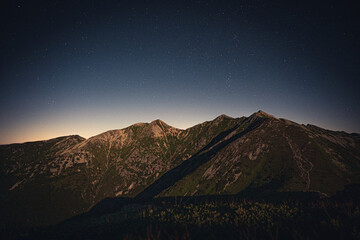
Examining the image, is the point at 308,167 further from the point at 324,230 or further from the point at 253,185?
the point at 324,230

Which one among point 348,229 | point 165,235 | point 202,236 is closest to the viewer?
point 348,229

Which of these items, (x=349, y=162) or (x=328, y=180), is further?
(x=349, y=162)

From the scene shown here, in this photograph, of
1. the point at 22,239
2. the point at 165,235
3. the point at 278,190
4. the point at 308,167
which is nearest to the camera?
the point at 165,235

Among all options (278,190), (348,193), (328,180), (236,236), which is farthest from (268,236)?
(328,180)

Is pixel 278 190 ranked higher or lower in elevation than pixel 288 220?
lower

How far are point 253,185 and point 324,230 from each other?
160 meters

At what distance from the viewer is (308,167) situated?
192 metres

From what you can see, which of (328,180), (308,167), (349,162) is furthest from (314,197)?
(349,162)

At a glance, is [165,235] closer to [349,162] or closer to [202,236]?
[202,236]

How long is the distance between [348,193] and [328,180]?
21.7 metres

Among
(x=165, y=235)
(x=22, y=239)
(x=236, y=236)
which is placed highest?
(x=236, y=236)

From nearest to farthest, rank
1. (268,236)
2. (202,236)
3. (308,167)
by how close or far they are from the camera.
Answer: (268,236) → (202,236) → (308,167)

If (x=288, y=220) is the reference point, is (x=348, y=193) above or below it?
below

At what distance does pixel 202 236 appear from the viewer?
6462 cm
